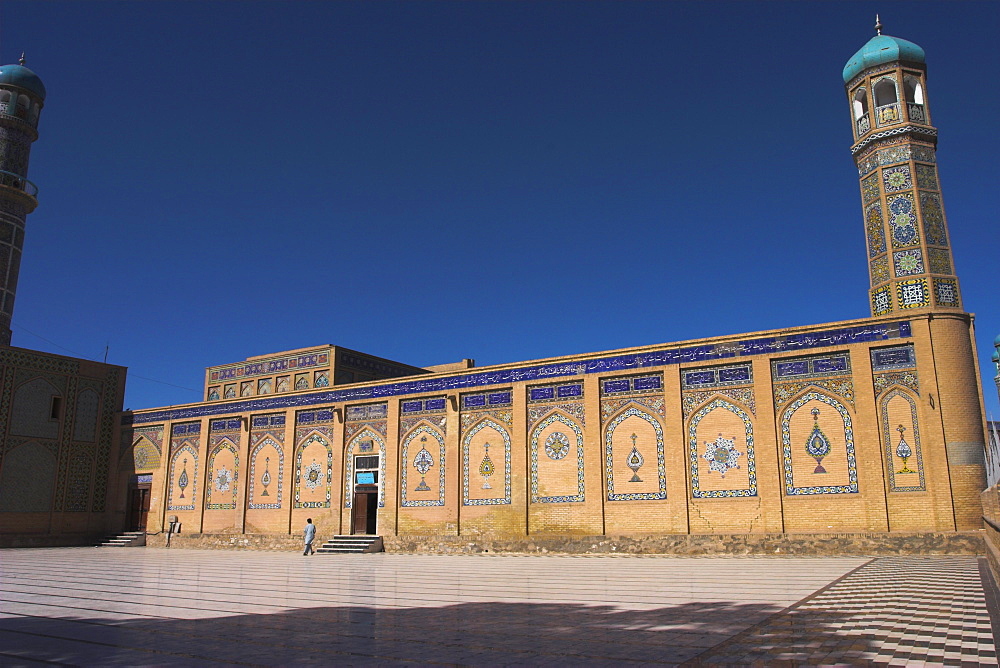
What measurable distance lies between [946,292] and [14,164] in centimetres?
2588

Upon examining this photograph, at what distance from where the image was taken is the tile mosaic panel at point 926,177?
1460 cm

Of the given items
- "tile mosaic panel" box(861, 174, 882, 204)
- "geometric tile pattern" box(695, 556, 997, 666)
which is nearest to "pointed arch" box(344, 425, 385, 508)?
"geometric tile pattern" box(695, 556, 997, 666)

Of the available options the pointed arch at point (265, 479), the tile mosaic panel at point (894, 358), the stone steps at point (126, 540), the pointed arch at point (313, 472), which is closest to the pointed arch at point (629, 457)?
the tile mosaic panel at point (894, 358)

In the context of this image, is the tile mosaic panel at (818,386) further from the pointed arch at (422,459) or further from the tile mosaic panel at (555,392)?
the pointed arch at (422,459)

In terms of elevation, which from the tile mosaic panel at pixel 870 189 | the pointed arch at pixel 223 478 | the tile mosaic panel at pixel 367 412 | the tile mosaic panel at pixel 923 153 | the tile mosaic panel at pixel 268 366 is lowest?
the pointed arch at pixel 223 478

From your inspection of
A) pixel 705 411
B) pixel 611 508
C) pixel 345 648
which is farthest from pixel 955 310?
pixel 345 648

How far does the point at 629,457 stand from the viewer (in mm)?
15430

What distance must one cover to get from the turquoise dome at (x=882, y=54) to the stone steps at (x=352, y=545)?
1491cm

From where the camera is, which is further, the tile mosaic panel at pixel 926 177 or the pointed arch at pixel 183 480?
the pointed arch at pixel 183 480

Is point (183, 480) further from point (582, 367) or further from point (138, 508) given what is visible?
point (582, 367)

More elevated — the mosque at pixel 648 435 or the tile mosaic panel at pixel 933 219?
the tile mosaic panel at pixel 933 219

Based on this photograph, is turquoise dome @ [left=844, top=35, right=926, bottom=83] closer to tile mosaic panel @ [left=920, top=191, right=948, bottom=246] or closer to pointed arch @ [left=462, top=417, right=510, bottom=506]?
tile mosaic panel @ [left=920, top=191, right=948, bottom=246]

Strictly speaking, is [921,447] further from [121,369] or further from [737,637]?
[121,369]

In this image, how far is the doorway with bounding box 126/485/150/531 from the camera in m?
22.5
